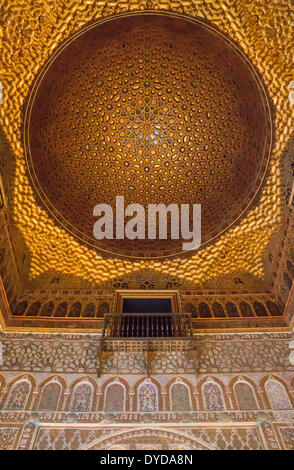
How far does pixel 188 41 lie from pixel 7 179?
441cm

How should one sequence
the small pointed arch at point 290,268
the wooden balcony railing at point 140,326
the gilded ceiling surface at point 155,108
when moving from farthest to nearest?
the small pointed arch at point 290,268, the wooden balcony railing at point 140,326, the gilded ceiling surface at point 155,108

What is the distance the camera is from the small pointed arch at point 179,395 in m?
4.83

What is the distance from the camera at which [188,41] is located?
243 inches

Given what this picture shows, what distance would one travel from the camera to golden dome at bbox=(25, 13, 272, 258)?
597cm

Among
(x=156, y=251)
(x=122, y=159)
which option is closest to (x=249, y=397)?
(x=156, y=251)

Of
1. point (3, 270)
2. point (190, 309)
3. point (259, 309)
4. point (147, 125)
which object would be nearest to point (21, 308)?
point (3, 270)

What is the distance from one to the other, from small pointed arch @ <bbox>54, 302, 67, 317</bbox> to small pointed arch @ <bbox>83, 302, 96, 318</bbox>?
0.41m

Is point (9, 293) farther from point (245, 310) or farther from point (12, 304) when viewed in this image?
point (245, 310)

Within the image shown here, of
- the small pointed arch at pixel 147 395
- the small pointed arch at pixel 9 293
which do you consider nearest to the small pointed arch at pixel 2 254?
the small pointed arch at pixel 9 293

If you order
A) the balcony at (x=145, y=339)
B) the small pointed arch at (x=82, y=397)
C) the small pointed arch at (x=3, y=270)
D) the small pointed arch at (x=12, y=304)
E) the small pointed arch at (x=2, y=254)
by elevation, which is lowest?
the small pointed arch at (x=82, y=397)

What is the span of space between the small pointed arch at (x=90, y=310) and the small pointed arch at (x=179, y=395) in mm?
2012

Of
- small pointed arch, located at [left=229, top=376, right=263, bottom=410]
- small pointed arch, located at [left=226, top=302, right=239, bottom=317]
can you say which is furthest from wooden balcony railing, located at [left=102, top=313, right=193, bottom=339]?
small pointed arch, located at [left=229, top=376, right=263, bottom=410]

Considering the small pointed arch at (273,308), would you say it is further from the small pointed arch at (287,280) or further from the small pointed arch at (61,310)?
the small pointed arch at (61,310)

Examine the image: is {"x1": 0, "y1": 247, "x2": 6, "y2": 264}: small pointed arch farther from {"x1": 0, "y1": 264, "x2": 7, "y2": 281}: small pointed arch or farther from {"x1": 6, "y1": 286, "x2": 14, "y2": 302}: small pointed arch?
{"x1": 6, "y1": 286, "x2": 14, "y2": 302}: small pointed arch
